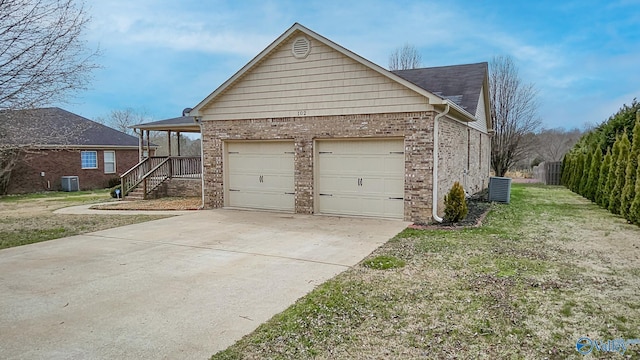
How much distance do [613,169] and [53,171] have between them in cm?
2467

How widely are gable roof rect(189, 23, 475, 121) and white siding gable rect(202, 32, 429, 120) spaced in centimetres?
10

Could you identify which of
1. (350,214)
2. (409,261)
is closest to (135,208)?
(350,214)

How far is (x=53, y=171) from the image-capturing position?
2083cm

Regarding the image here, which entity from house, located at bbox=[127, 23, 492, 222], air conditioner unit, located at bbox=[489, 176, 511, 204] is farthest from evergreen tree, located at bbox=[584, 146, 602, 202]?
house, located at bbox=[127, 23, 492, 222]

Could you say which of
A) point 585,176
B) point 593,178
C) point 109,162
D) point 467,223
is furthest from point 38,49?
point 585,176

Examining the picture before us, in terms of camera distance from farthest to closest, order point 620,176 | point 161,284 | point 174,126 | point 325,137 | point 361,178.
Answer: point 174,126
point 620,176
point 325,137
point 361,178
point 161,284

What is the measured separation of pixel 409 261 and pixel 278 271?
78.0 inches

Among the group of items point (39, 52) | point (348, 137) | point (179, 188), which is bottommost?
point (179, 188)

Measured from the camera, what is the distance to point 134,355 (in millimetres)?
3225

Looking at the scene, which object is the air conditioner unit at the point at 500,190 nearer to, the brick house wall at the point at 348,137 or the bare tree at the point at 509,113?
the brick house wall at the point at 348,137

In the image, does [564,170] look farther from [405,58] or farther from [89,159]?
[89,159]

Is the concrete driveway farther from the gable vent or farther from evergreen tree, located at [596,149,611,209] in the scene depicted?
evergreen tree, located at [596,149,611,209]

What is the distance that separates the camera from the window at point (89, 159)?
21.8 m

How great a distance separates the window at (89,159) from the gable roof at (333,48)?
1357cm
